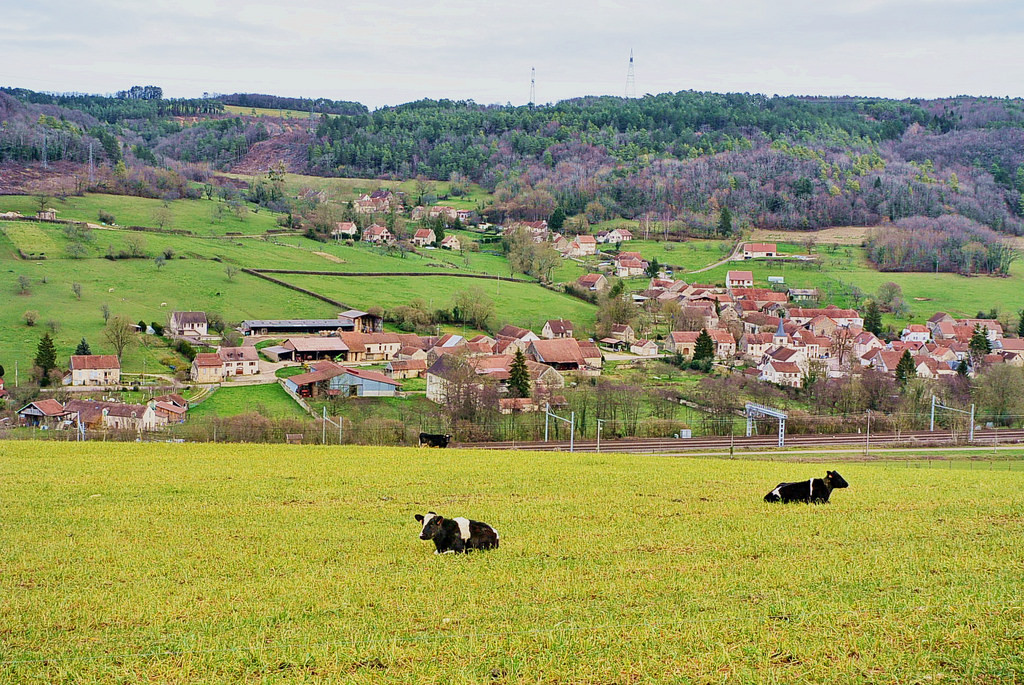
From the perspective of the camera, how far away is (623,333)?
240 ft

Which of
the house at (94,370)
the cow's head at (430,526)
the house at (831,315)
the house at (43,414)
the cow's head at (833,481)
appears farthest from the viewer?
the house at (831,315)

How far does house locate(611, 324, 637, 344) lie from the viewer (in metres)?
72.1

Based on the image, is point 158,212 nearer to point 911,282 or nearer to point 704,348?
point 704,348

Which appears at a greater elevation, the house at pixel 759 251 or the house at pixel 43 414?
the house at pixel 759 251

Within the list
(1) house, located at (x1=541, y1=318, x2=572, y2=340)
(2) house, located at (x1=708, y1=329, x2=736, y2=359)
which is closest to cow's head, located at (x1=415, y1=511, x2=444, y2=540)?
(1) house, located at (x1=541, y1=318, x2=572, y2=340)

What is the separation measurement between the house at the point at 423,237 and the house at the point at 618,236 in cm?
2477

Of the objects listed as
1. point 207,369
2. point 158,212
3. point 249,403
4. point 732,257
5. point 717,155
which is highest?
point 717,155

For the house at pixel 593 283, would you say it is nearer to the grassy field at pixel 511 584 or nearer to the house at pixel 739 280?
the house at pixel 739 280

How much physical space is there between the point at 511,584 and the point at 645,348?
2441 inches

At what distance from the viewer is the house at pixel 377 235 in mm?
102312

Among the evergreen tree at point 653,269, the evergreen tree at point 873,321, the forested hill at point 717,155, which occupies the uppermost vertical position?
the forested hill at point 717,155

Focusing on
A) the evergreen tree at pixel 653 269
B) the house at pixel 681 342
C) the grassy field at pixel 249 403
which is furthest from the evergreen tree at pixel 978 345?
the grassy field at pixel 249 403

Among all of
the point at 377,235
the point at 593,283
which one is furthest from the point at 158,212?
the point at 593,283

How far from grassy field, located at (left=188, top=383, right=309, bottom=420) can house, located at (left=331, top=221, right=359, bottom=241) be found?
5173cm
